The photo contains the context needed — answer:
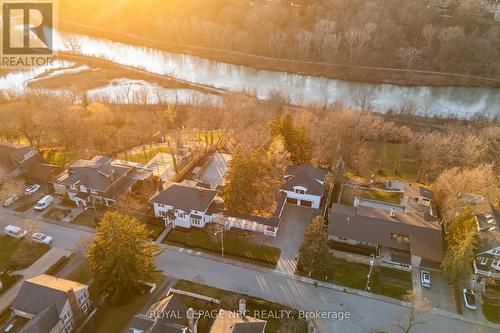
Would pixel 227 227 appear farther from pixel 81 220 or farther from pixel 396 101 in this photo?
pixel 396 101

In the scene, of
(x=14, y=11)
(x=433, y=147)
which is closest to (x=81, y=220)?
(x=433, y=147)

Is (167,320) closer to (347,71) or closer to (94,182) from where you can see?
(94,182)

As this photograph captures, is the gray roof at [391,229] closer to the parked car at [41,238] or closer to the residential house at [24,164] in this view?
the parked car at [41,238]

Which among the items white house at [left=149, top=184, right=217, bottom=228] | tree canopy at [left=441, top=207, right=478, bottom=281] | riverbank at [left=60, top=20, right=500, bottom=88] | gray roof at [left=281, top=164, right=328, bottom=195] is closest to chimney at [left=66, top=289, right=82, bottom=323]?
white house at [left=149, top=184, right=217, bottom=228]

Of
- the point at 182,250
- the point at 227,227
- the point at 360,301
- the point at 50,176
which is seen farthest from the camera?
the point at 50,176

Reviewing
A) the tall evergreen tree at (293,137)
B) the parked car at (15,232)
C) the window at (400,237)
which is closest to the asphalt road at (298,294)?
the parked car at (15,232)

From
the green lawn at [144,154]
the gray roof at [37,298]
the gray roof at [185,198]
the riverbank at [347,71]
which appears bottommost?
the gray roof at [37,298]
